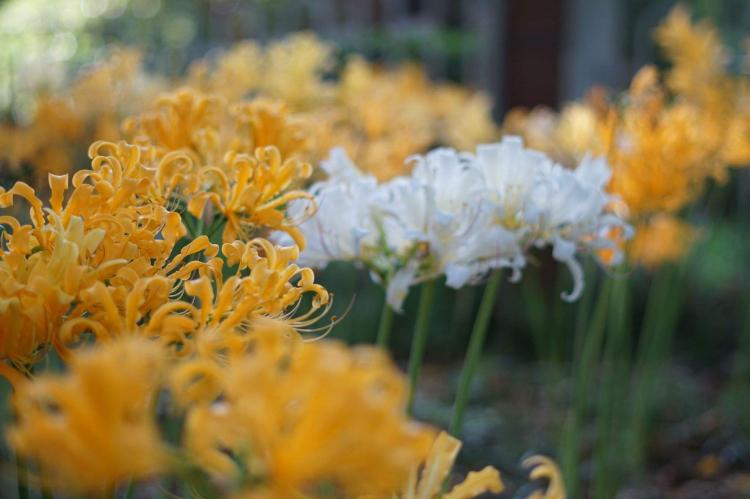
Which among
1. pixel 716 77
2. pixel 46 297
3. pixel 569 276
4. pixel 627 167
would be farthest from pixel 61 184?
pixel 569 276

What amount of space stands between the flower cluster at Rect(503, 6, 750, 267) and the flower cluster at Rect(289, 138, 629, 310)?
0.40 metres

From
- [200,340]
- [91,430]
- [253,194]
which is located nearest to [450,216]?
[253,194]

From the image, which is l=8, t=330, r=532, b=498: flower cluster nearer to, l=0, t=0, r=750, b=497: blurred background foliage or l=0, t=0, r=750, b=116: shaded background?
l=0, t=0, r=750, b=497: blurred background foliage

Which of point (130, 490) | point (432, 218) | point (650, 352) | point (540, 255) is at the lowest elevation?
point (540, 255)

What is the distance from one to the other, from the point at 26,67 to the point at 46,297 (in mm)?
1825

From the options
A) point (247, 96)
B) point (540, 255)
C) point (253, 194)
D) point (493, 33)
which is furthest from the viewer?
point (493, 33)

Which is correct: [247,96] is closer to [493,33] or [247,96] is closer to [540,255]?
[540,255]

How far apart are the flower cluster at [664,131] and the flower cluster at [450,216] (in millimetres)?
→ 398

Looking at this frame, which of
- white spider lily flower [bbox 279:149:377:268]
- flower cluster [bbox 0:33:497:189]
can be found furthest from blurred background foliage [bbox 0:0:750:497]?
white spider lily flower [bbox 279:149:377:268]

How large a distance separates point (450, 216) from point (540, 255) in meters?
3.31

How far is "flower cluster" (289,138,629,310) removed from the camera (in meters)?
0.88

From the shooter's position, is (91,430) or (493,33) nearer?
(91,430)

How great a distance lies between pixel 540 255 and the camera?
409 cm

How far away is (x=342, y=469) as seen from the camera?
364 millimetres
